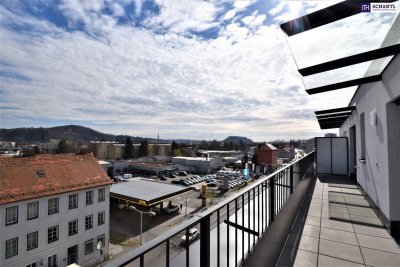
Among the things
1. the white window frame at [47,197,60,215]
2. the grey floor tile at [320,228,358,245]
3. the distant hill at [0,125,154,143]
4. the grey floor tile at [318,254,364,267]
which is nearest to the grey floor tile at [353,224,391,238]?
the grey floor tile at [320,228,358,245]

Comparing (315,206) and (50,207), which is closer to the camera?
(315,206)

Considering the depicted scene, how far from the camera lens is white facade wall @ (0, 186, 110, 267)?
1057 cm

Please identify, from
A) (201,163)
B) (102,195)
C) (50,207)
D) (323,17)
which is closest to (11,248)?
(50,207)

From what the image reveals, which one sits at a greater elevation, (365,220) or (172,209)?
(365,220)

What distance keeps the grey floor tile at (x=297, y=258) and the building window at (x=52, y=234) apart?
13.3 m

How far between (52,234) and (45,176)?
315 centimetres

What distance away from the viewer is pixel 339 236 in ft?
11.0

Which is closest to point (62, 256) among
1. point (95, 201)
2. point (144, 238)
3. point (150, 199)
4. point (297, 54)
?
point (95, 201)

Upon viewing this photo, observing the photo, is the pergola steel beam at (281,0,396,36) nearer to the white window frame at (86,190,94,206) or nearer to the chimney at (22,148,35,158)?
the white window frame at (86,190,94,206)

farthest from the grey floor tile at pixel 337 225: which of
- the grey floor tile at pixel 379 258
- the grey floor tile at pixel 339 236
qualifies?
the grey floor tile at pixel 379 258

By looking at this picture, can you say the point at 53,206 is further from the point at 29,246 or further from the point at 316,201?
the point at 316,201

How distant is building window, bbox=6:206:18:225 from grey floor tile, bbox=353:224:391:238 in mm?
13412

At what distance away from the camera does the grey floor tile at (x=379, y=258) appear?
2641 millimetres

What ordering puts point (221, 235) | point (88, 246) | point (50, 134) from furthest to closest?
point (50, 134) < point (88, 246) < point (221, 235)
